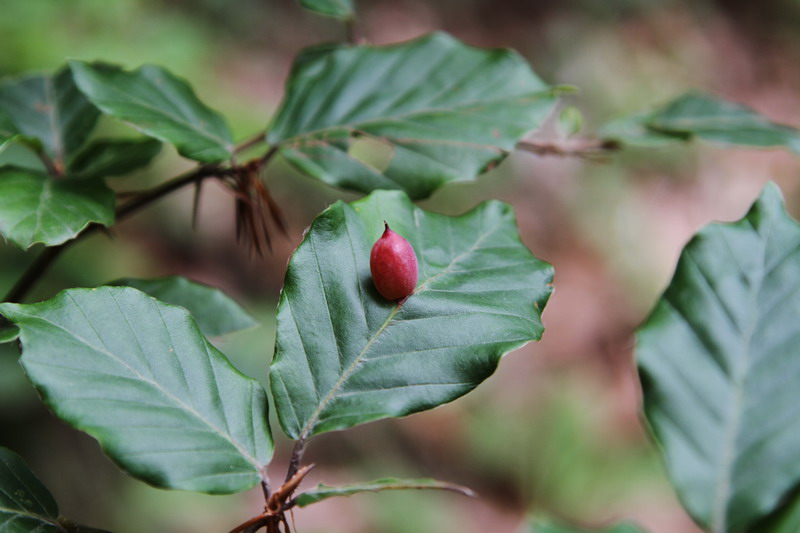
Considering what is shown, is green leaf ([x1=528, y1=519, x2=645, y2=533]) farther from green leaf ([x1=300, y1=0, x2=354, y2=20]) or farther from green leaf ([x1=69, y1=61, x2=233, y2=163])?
Result: green leaf ([x1=300, y1=0, x2=354, y2=20])

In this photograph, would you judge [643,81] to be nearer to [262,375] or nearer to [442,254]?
[262,375]

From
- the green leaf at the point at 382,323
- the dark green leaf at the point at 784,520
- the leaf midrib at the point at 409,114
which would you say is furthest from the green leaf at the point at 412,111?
the dark green leaf at the point at 784,520

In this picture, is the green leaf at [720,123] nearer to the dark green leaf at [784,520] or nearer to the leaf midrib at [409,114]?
the leaf midrib at [409,114]

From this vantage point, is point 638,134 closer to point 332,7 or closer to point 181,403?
point 332,7

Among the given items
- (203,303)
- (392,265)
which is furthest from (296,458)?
(203,303)

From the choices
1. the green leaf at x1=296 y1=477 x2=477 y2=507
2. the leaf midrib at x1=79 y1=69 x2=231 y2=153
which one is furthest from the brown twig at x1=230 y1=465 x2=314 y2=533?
the leaf midrib at x1=79 y1=69 x2=231 y2=153

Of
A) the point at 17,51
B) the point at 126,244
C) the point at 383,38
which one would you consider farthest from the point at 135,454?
the point at 383,38
